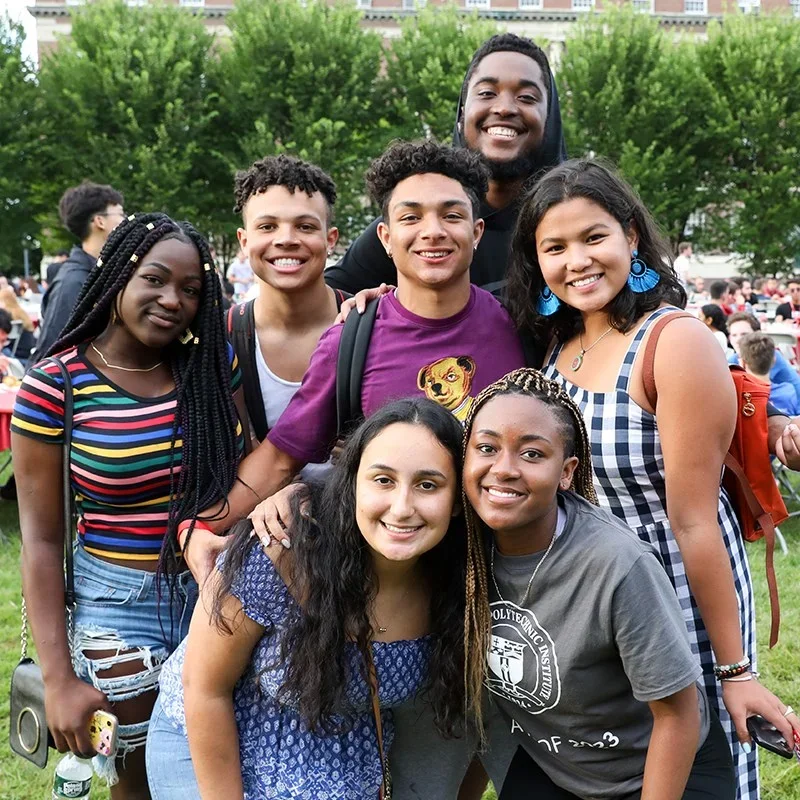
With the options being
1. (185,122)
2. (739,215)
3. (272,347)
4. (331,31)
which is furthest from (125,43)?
(272,347)

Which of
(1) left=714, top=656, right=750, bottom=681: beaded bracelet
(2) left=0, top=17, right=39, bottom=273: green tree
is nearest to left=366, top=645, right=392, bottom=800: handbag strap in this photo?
(1) left=714, top=656, right=750, bottom=681: beaded bracelet

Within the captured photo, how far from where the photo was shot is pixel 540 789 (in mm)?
2168

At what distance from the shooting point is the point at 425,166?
2.59 m

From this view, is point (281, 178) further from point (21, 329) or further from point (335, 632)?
point (21, 329)

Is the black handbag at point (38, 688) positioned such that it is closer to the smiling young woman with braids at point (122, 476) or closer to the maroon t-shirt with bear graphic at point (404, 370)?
the smiling young woman with braids at point (122, 476)

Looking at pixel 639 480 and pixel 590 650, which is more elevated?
pixel 639 480

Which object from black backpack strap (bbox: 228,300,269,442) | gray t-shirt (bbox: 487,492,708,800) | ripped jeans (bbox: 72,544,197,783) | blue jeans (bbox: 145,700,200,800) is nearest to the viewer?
gray t-shirt (bbox: 487,492,708,800)

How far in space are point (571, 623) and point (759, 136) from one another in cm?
2952

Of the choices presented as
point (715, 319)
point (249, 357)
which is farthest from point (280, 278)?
point (715, 319)

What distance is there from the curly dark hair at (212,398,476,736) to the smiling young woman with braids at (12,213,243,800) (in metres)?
0.43

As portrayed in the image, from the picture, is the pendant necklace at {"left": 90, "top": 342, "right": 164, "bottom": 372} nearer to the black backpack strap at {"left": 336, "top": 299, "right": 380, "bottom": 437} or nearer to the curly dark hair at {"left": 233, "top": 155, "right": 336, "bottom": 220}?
the black backpack strap at {"left": 336, "top": 299, "right": 380, "bottom": 437}

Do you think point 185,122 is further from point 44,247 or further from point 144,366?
point 144,366

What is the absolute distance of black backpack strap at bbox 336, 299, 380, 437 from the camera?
96.3 inches

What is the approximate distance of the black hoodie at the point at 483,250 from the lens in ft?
10.5
